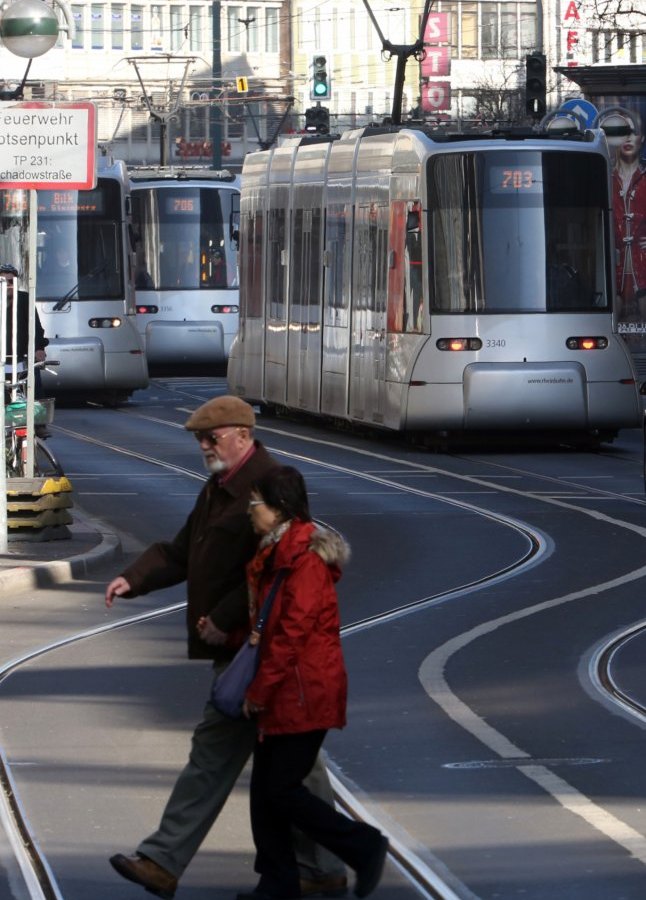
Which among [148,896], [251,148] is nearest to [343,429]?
[148,896]

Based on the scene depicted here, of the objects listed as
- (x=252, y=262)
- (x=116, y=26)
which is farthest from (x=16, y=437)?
(x=116, y=26)

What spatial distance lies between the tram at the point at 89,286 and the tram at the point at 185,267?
7.54 meters

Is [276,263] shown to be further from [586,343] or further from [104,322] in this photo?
[586,343]

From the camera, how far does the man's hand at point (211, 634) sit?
6.73m

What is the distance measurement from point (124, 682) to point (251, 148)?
110m

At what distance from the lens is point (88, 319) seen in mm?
33000

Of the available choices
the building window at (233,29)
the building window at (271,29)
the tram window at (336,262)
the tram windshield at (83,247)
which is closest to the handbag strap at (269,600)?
the tram window at (336,262)

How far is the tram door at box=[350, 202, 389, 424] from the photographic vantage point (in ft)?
84.3

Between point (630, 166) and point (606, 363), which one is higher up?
point (630, 166)

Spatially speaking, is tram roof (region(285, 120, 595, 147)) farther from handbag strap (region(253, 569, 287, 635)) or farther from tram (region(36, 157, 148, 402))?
handbag strap (region(253, 569, 287, 635))

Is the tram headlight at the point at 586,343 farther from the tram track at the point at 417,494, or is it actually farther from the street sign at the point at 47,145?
the street sign at the point at 47,145

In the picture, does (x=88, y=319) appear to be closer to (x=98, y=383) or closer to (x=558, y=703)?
(x=98, y=383)

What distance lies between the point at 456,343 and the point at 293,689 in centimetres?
1812

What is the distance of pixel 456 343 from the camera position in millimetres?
24422
